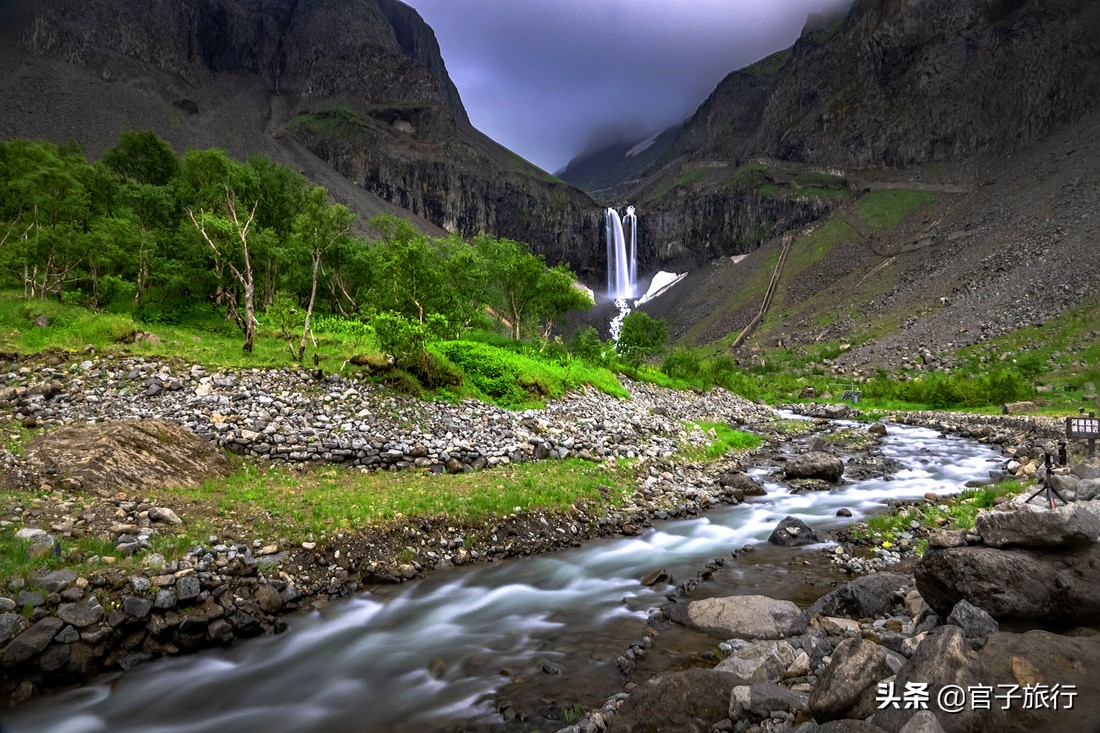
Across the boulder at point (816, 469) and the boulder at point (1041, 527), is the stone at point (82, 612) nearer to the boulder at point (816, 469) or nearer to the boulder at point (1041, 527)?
the boulder at point (1041, 527)

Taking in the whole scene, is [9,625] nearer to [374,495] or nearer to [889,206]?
[374,495]

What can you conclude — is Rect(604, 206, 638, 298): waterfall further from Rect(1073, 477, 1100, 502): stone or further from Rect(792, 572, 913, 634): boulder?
Rect(792, 572, 913, 634): boulder

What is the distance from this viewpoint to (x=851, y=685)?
16.2 feet

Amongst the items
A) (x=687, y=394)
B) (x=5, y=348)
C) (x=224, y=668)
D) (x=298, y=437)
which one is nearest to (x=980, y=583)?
(x=224, y=668)

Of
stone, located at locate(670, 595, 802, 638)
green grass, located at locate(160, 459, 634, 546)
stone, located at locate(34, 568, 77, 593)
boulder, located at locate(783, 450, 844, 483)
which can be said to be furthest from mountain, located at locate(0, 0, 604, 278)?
stone, located at locate(670, 595, 802, 638)

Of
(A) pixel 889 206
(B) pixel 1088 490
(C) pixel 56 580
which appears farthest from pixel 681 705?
(A) pixel 889 206

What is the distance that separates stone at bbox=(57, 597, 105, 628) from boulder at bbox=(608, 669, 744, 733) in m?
8.22

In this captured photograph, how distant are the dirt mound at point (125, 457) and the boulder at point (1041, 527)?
52.2ft

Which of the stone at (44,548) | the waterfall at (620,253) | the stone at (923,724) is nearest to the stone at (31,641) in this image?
the stone at (44,548)

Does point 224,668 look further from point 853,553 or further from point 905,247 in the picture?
point 905,247

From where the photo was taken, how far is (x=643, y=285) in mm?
162625

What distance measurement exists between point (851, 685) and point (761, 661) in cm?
227

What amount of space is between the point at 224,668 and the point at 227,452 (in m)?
7.53

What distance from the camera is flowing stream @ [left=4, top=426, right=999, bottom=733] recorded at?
7.71 meters
